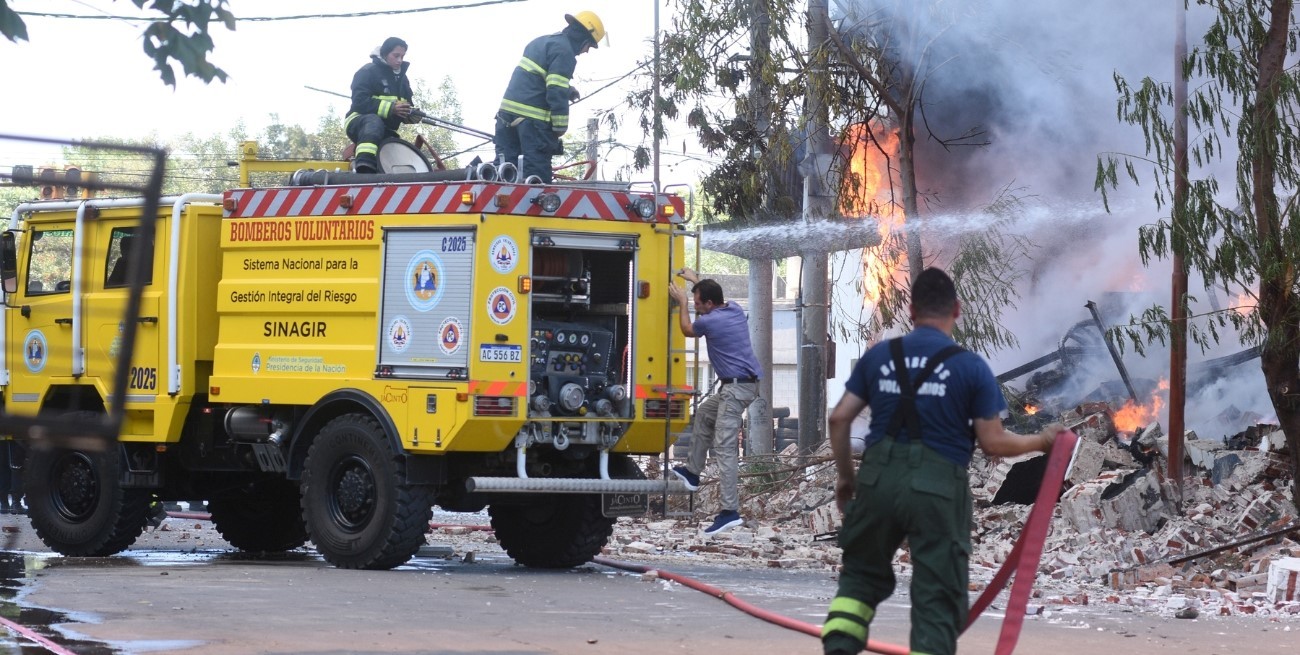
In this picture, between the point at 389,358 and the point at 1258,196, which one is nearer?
the point at 389,358

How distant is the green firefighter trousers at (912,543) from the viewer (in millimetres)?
5527

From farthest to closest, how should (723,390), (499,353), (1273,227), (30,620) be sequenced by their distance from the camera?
1. (723,390)
2. (1273,227)
3. (499,353)
4. (30,620)

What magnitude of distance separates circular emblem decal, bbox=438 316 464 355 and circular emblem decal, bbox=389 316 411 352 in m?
0.24

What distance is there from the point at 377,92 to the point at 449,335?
276 cm

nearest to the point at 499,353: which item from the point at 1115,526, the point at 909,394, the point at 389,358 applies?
the point at 389,358

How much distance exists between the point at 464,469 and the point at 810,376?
8.11m

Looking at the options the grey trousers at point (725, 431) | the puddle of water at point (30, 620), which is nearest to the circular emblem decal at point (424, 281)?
the grey trousers at point (725, 431)

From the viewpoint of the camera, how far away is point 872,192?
18.2 metres

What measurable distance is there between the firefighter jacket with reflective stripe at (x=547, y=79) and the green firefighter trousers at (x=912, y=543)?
19.7 feet

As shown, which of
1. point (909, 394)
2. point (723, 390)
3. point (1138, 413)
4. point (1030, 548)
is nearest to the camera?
point (909, 394)

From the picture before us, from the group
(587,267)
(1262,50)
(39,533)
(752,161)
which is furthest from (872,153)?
(39,533)

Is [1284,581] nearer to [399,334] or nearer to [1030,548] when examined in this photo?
[1030,548]

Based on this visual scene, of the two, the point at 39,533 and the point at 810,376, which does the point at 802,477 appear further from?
the point at 39,533

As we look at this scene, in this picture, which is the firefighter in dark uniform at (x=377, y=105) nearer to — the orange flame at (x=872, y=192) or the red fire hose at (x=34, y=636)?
the red fire hose at (x=34, y=636)
